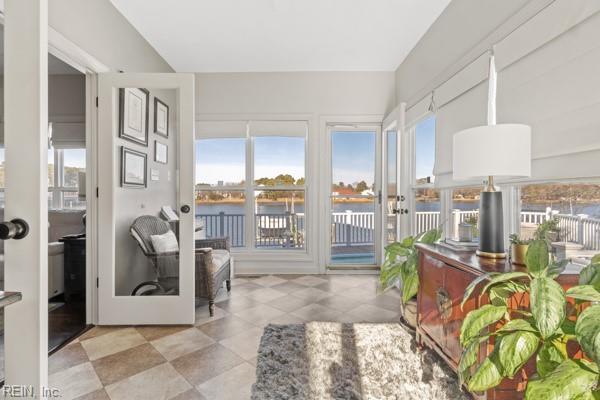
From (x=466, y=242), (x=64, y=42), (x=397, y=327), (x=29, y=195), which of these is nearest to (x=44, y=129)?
(x=29, y=195)

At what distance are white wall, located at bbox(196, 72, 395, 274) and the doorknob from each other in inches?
127

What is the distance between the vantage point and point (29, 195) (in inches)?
33.5

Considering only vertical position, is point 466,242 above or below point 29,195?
below

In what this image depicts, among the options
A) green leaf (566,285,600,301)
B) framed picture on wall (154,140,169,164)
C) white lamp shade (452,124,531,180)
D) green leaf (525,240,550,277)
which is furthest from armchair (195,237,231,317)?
green leaf (566,285,600,301)

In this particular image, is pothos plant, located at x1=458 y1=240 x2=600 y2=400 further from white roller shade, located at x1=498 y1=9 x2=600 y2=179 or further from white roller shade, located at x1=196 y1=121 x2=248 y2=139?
white roller shade, located at x1=196 y1=121 x2=248 y2=139

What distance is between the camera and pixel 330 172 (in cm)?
397

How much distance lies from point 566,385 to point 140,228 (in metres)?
2.78

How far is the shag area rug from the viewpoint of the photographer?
157 cm

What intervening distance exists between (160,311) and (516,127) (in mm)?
2632

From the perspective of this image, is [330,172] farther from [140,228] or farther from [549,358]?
[549,358]

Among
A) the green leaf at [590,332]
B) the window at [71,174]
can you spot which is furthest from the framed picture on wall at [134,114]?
the green leaf at [590,332]

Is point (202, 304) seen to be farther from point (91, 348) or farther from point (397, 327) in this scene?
point (397, 327)

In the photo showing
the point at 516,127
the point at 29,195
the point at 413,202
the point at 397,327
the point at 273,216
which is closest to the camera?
the point at 29,195

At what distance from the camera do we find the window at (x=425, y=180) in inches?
110
